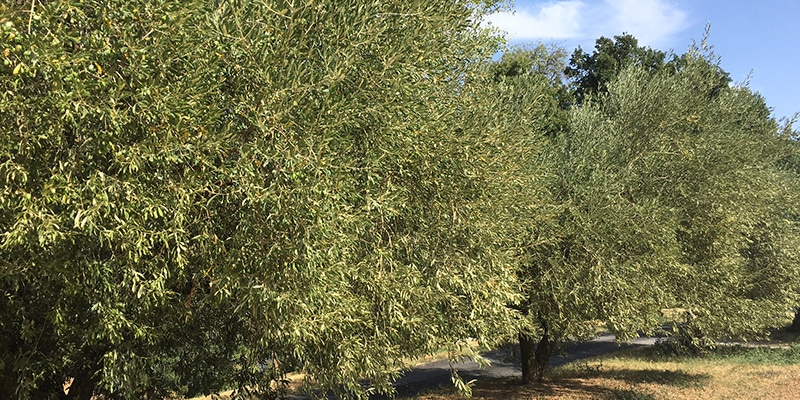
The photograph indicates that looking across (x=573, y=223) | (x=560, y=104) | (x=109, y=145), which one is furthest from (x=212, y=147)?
(x=560, y=104)

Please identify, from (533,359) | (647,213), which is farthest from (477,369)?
(647,213)

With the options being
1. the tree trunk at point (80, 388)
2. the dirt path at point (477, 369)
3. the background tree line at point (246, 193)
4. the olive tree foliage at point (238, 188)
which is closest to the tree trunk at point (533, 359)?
the dirt path at point (477, 369)

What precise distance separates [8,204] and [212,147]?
7.32ft

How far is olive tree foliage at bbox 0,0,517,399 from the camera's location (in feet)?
20.0

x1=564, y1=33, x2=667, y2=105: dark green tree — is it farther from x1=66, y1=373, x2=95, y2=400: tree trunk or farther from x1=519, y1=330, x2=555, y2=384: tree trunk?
x1=66, y1=373, x2=95, y2=400: tree trunk

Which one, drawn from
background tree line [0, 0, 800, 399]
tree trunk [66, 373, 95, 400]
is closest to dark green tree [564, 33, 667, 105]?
background tree line [0, 0, 800, 399]

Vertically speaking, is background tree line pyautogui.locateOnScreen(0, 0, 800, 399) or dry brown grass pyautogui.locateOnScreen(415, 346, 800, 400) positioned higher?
background tree line pyautogui.locateOnScreen(0, 0, 800, 399)

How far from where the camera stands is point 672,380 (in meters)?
23.8

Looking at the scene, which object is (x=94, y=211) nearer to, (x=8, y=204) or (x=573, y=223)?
(x=8, y=204)

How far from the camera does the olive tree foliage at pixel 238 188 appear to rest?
20.0 ft

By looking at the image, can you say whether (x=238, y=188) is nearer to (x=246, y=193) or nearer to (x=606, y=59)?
(x=246, y=193)

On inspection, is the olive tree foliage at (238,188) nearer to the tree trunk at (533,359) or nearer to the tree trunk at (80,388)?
the tree trunk at (80,388)

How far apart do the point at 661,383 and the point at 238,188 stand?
22.5 metres

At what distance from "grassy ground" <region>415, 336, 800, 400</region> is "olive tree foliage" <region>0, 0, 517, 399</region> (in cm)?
1301
